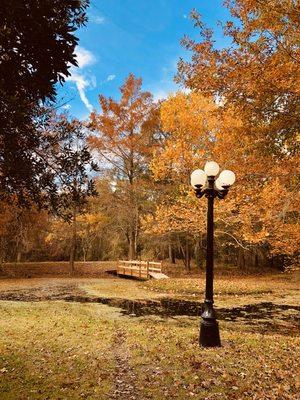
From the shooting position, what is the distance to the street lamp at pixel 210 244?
7.61m

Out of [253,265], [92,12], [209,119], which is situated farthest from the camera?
[253,265]

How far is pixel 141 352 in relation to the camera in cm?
714

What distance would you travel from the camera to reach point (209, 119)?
22453 millimetres

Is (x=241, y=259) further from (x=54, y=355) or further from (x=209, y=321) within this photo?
(x=54, y=355)

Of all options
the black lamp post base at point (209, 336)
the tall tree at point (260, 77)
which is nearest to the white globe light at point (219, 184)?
the tall tree at point (260, 77)

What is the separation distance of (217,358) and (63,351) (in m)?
3.00

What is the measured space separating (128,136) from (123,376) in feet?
67.3

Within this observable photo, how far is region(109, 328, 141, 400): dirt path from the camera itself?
514 cm

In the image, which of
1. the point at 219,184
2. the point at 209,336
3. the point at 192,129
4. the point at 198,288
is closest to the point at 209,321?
the point at 209,336

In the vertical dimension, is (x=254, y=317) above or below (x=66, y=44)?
below

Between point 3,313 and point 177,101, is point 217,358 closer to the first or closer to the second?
point 3,313

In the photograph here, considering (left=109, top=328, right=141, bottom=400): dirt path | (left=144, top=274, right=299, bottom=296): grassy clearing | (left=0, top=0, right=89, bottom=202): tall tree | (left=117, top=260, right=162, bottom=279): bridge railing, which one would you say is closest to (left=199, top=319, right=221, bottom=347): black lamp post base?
(left=109, top=328, right=141, bottom=400): dirt path

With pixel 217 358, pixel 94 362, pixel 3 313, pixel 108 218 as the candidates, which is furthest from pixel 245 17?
pixel 108 218

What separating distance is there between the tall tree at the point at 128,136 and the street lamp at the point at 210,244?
16.3 meters
